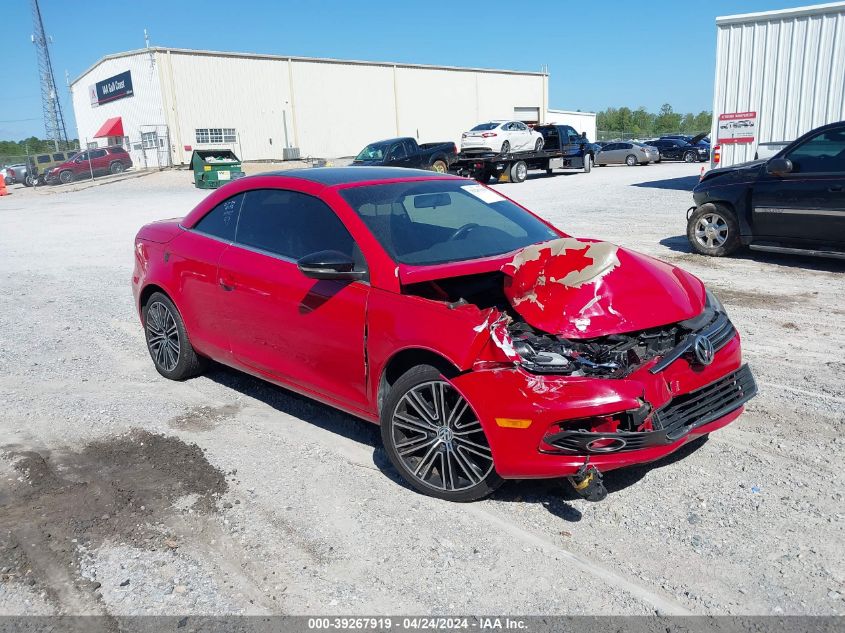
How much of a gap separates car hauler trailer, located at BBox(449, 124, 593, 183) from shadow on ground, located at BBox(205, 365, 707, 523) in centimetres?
2165

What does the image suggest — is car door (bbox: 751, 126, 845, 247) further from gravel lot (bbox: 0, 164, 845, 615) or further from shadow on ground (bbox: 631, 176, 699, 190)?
shadow on ground (bbox: 631, 176, 699, 190)

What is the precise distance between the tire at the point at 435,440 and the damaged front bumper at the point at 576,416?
4.8 inches

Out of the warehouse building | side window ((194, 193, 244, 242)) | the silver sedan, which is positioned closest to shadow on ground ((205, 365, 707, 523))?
side window ((194, 193, 244, 242))

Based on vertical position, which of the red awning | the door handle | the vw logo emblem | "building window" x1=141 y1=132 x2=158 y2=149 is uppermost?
the red awning

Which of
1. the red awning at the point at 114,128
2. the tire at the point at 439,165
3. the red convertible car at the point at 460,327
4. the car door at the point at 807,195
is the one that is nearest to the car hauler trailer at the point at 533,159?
the tire at the point at 439,165

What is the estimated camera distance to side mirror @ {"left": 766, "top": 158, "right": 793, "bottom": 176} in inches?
332

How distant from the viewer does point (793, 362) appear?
17.8 ft

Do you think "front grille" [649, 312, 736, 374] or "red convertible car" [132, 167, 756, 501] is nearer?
"red convertible car" [132, 167, 756, 501]

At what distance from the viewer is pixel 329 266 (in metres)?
3.85

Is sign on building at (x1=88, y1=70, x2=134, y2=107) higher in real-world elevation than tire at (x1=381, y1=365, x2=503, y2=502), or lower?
higher

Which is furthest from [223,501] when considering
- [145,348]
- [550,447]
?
[145,348]

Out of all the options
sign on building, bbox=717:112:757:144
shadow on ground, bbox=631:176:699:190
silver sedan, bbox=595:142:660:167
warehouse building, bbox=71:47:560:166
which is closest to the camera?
sign on building, bbox=717:112:757:144

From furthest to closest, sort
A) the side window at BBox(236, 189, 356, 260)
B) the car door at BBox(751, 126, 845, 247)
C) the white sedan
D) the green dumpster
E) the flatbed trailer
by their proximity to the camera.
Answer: the green dumpster → the white sedan → the flatbed trailer → the car door at BBox(751, 126, 845, 247) → the side window at BBox(236, 189, 356, 260)

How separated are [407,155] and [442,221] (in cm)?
2245
